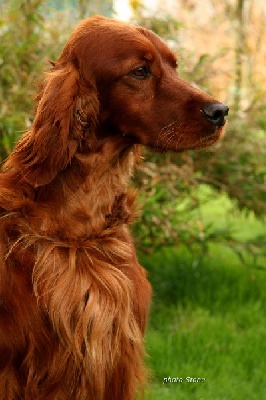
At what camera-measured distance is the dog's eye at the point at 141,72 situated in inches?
103

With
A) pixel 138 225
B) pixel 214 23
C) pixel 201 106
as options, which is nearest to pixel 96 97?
pixel 201 106

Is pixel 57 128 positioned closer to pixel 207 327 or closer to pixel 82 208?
pixel 82 208

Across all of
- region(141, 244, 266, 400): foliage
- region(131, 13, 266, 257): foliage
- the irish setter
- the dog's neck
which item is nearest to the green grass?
region(141, 244, 266, 400): foliage

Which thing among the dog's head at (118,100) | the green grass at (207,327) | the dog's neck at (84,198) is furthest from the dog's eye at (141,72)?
the green grass at (207,327)

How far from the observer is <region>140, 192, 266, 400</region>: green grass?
142 inches

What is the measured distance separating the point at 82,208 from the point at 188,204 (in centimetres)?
235

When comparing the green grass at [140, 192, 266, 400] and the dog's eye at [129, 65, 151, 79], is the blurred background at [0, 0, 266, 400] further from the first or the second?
the dog's eye at [129, 65, 151, 79]

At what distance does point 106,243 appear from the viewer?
2666mm

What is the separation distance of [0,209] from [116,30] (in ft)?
2.40

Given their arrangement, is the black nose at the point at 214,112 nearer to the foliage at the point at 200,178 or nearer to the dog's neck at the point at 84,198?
the dog's neck at the point at 84,198

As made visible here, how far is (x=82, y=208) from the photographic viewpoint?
2.62m

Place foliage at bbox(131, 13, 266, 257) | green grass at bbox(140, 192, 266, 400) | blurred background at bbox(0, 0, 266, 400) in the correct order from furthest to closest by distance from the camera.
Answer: foliage at bbox(131, 13, 266, 257), blurred background at bbox(0, 0, 266, 400), green grass at bbox(140, 192, 266, 400)

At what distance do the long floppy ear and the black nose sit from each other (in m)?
→ 0.38

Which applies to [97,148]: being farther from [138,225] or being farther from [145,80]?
[138,225]
